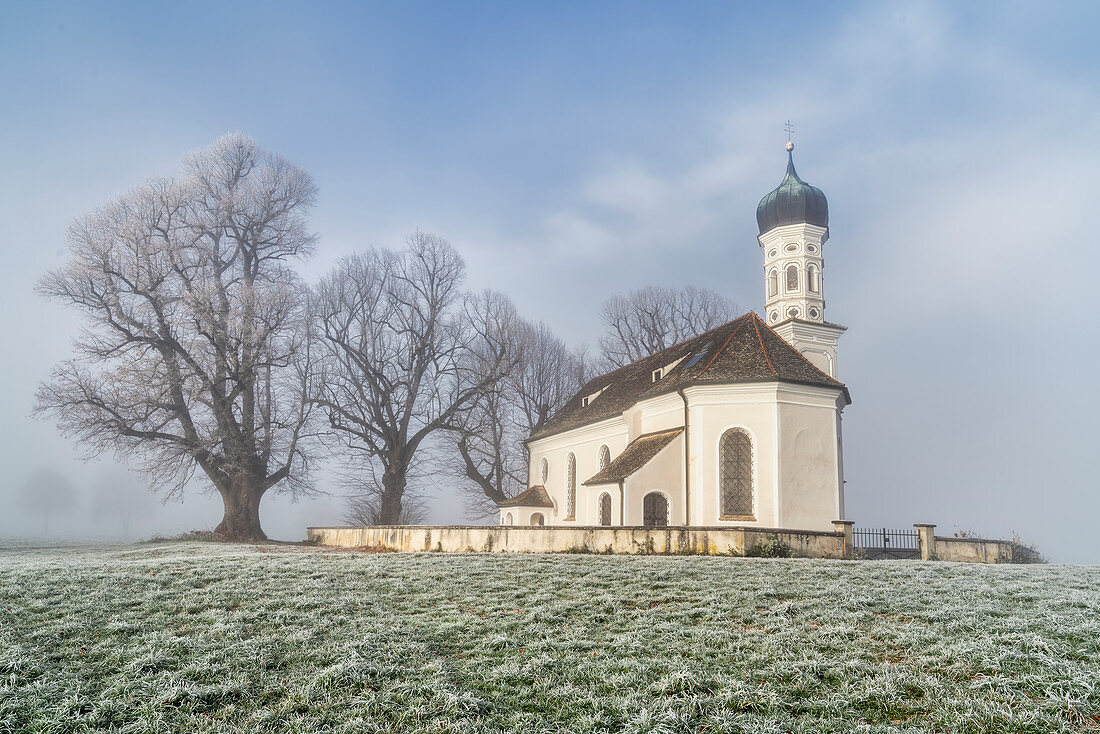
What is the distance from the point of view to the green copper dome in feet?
126

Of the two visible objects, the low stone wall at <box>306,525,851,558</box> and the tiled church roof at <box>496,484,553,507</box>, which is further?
the tiled church roof at <box>496,484,553,507</box>

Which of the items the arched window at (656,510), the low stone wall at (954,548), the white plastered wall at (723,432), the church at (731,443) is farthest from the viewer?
the arched window at (656,510)

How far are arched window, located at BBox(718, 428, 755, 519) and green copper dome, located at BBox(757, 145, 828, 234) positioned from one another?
1909 cm

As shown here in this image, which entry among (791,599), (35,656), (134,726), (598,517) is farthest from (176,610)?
(598,517)

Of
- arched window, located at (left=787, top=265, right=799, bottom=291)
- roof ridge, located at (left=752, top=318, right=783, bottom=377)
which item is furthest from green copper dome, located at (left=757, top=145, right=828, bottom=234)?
roof ridge, located at (left=752, top=318, right=783, bottom=377)

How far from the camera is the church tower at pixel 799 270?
37594mm

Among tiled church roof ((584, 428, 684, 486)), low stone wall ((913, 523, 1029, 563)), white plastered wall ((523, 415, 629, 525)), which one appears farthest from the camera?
white plastered wall ((523, 415, 629, 525))

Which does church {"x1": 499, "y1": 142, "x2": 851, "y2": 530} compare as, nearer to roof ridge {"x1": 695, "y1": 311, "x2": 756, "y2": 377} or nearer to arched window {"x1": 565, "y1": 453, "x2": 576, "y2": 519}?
roof ridge {"x1": 695, "y1": 311, "x2": 756, "y2": 377}

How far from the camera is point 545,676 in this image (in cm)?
716

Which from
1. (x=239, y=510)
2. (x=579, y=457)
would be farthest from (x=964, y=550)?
(x=239, y=510)

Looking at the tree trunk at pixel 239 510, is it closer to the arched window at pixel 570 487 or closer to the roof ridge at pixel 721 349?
the arched window at pixel 570 487

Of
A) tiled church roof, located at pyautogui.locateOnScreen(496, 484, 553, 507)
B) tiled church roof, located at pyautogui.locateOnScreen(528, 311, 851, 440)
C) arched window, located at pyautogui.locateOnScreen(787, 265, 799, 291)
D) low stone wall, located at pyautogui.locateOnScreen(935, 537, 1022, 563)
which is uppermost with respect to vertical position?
arched window, located at pyautogui.locateOnScreen(787, 265, 799, 291)

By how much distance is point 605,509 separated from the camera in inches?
1041

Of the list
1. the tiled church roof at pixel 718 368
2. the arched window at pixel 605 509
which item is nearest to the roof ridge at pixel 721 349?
the tiled church roof at pixel 718 368
